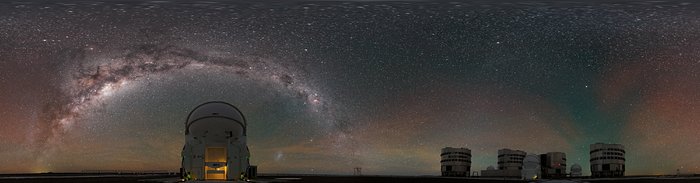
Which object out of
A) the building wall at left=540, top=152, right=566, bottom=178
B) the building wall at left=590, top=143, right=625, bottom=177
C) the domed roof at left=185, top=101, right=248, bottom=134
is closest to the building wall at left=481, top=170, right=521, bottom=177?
the building wall at left=540, top=152, right=566, bottom=178

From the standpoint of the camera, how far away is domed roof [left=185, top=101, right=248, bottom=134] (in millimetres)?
16375

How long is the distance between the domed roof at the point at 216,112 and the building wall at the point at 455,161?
28596mm

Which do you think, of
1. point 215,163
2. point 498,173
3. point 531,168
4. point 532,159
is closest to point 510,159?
point 498,173

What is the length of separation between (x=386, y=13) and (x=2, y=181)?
23.5 m

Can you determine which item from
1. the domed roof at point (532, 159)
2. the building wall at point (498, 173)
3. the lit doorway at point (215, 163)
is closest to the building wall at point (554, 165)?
the building wall at point (498, 173)

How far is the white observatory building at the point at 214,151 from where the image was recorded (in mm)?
15891

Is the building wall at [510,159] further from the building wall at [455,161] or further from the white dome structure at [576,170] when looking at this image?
the white dome structure at [576,170]

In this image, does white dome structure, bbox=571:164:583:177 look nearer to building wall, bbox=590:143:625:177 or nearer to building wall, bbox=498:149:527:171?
building wall, bbox=590:143:625:177

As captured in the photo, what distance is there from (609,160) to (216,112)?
27609 millimetres

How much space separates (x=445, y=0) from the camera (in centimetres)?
1259

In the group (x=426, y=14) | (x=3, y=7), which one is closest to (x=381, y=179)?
(x=426, y=14)

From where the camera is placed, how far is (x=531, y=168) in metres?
29.5

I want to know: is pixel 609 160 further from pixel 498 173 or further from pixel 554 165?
pixel 498 173

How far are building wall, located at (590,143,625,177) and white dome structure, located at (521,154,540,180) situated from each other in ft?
28.3
